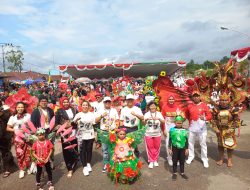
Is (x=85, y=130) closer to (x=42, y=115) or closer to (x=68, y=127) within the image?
(x=68, y=127)

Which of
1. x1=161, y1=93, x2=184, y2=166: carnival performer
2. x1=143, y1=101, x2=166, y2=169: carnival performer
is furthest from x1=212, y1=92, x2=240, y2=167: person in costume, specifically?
x1=143, y1=101, x2=166, y2=169: carnival performer

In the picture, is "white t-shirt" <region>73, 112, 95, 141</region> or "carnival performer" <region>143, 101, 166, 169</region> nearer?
"white t-shirt" <region>73, 112, 95, 141</region>

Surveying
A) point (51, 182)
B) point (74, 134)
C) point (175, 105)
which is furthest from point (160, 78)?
point (51, 182)

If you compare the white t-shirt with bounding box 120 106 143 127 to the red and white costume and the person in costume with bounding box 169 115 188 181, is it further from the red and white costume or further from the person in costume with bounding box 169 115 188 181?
the red and white costume

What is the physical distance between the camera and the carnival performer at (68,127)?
519cm

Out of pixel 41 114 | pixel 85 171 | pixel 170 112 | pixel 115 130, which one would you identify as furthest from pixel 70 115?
pixel 170 112

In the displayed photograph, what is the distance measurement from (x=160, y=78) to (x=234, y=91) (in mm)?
1690

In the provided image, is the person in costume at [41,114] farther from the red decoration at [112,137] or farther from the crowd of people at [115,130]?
the red decoration at [112,137]

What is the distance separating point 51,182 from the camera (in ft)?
15.5

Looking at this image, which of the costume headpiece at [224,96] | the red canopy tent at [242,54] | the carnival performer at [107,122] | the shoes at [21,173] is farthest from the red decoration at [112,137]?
the red canopy tent at [242,54]

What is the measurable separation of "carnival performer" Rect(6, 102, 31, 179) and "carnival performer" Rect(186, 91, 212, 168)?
346 cm

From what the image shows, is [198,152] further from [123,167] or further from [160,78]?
[123,167]

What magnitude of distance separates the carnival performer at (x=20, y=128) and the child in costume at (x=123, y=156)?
170 centimetres

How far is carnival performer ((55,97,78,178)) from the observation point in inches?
204
